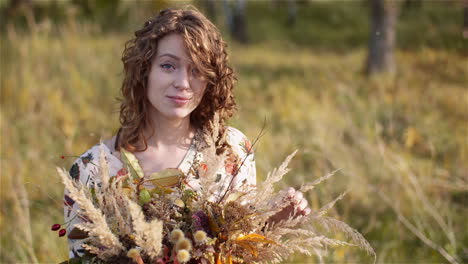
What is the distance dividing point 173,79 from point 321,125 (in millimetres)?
3121

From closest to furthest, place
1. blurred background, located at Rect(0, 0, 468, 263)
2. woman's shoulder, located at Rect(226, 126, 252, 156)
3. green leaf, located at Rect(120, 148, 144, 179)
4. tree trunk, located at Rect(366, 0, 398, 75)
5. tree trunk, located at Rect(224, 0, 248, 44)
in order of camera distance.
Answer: green leaf, located at Rect(120, 148, 144, 179) → woman's shoulder, located at Rect(226, 126, 252, 156) → blurred background, located at Rect(0, 0, 468, 263) → tree trunk, located at Rect(366, 0, 398, 75) → tree trunk, located at Rect(224, 0, 248, 44)

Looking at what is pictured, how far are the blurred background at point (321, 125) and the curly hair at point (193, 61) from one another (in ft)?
0.68

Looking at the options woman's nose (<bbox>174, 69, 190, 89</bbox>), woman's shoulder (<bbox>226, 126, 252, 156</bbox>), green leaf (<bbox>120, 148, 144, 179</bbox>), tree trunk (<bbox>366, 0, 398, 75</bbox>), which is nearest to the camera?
green leaf (<bbox>120, 148, 144, 179</bbox>)

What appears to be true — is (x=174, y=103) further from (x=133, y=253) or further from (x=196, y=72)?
(x=133, y=253)

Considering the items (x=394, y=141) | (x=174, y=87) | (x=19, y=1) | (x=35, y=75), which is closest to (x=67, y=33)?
(x=35, y=75)

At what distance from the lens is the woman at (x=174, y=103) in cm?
144

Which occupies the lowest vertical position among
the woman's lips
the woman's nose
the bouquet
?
the bouquet

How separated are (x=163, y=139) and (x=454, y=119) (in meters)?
4.21

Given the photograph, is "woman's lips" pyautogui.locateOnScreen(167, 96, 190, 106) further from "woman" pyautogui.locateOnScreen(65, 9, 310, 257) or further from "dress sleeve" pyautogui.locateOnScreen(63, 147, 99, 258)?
"dress sleeve" pyautogui.locateOnScreen(63, 147, 99, 258)

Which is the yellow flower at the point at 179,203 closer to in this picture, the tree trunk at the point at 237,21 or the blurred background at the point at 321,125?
the blurred background at the point at 321,125

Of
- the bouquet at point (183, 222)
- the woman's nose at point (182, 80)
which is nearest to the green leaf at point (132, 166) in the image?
the bouquet at point (183, 222)

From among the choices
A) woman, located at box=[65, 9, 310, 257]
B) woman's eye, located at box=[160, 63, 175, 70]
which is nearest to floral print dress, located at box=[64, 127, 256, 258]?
woman, located at box=[65, 9, 310, 257]

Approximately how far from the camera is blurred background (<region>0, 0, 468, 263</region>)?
2.85 m

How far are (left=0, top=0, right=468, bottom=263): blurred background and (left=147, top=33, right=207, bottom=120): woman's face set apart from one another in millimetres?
269
